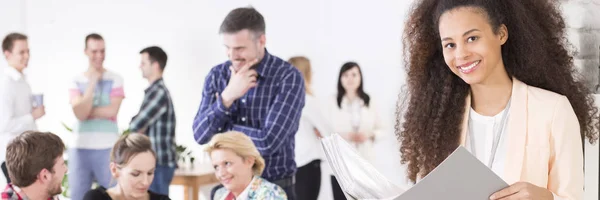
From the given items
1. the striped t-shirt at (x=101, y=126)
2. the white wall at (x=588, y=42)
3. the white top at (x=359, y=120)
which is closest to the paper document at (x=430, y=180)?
the white wall at (x=588, y=42)

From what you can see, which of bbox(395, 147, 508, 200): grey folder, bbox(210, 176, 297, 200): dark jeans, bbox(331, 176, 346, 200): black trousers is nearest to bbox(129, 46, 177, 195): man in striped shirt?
bbox(210, 176, 297, 200): dark jeans

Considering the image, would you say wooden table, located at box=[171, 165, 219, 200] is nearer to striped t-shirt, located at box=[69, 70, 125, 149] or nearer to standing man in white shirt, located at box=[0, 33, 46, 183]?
striped t-shirt, located at box=[69, 70, 125, 149]

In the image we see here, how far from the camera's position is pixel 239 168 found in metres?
4.38

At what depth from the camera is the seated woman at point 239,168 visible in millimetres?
4332

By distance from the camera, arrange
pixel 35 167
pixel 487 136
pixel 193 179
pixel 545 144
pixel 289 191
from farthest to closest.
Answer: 1. pixel 193 179
2. pixel 289 191
3. pixel 35 167
4. pixel 487 136
5. pixel 545 144

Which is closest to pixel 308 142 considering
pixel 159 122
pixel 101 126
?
pixel 159 122

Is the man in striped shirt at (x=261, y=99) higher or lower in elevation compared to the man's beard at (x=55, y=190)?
higher

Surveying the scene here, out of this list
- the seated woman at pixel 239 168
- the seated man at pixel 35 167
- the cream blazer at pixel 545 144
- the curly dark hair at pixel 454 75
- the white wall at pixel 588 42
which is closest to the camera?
the cream blazer at pixel 545 144

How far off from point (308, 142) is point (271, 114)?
29cm

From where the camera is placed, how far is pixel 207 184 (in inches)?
188

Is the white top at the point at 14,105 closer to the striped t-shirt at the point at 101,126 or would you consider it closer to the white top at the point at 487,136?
the striped t-shirt at the point at 101,126

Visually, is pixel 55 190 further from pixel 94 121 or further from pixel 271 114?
pixel 271 114

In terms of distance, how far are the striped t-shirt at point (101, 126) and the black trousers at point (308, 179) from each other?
1149 millimetres

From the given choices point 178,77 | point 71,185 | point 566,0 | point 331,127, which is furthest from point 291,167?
point 566,0
